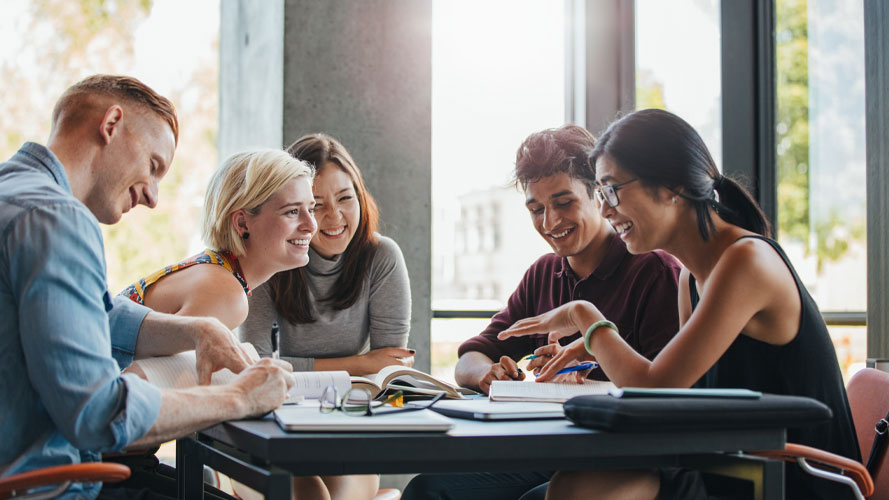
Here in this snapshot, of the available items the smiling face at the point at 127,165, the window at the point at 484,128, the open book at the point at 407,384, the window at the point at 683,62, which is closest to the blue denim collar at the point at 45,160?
the smiling face at the point at 127,165

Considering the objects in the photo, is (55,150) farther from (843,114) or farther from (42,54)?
(843,114)

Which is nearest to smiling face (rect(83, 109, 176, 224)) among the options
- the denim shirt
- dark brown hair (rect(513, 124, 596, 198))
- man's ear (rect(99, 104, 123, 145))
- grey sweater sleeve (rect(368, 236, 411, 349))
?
man's ear (rect(99, 104, 123, 145))

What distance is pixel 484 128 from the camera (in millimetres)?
4555

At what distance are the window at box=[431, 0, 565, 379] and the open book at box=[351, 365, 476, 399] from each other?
225cm

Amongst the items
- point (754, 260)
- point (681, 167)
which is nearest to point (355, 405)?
point (754, 260)

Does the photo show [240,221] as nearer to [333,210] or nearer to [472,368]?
[333,210]

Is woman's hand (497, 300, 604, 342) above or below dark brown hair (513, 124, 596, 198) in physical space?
below

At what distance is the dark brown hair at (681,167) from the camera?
6.31ft

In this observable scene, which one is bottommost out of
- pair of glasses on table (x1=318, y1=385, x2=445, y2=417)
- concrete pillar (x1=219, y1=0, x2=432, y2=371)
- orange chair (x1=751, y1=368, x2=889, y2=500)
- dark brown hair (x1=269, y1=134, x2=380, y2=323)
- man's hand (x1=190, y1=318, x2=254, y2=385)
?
orange chair (x1=751, y1=368, x2=889, y2=500)

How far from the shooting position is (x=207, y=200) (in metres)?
2.56

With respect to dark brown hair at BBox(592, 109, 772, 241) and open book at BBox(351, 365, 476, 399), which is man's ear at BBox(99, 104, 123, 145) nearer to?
open book at BBox(351, 365, 476, 399)

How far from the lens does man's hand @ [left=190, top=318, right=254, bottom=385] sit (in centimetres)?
161

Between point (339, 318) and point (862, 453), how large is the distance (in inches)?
71.9

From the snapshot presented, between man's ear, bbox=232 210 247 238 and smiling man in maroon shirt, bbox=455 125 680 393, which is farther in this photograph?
man's ear, bbox=232 210 247 238
